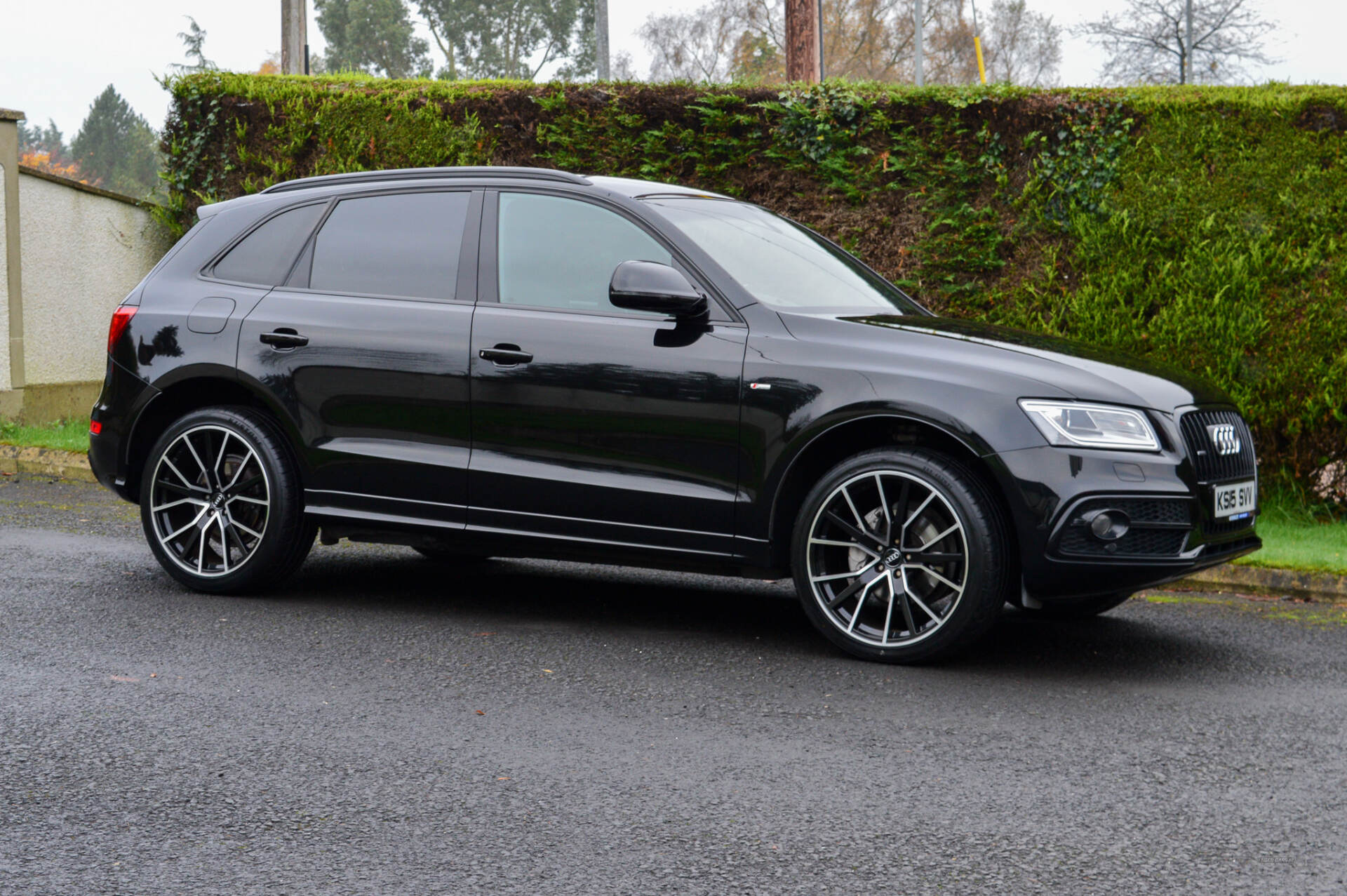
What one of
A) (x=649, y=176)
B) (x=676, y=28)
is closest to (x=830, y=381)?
(x=649, y=176)

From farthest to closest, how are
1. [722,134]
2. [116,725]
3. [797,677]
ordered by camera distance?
[722,134], [797,677], [116,725]

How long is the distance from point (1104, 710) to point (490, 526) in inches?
101

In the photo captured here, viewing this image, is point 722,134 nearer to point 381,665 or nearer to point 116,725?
point 381,665

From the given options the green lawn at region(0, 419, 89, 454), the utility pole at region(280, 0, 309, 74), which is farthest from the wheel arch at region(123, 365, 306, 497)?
the utility pole at region(280, 0, 309, 74)

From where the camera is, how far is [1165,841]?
351 centimetres

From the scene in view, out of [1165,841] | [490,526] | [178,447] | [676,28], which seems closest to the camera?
[1165,841]

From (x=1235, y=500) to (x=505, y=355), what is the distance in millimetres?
2931

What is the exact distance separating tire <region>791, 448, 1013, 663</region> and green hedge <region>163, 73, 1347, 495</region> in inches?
196

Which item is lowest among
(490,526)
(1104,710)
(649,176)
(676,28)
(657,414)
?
(1104,710)

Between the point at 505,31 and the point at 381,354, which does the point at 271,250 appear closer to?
the point at 381,354

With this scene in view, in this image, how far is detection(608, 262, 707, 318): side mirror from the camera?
5.42 m

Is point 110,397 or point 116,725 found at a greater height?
point 110,397

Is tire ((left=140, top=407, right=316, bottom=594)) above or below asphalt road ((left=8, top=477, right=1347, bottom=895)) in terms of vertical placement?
above

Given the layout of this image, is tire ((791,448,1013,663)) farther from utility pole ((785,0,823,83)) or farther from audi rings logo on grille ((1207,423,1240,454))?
utility pole ((785,0,823,83))
